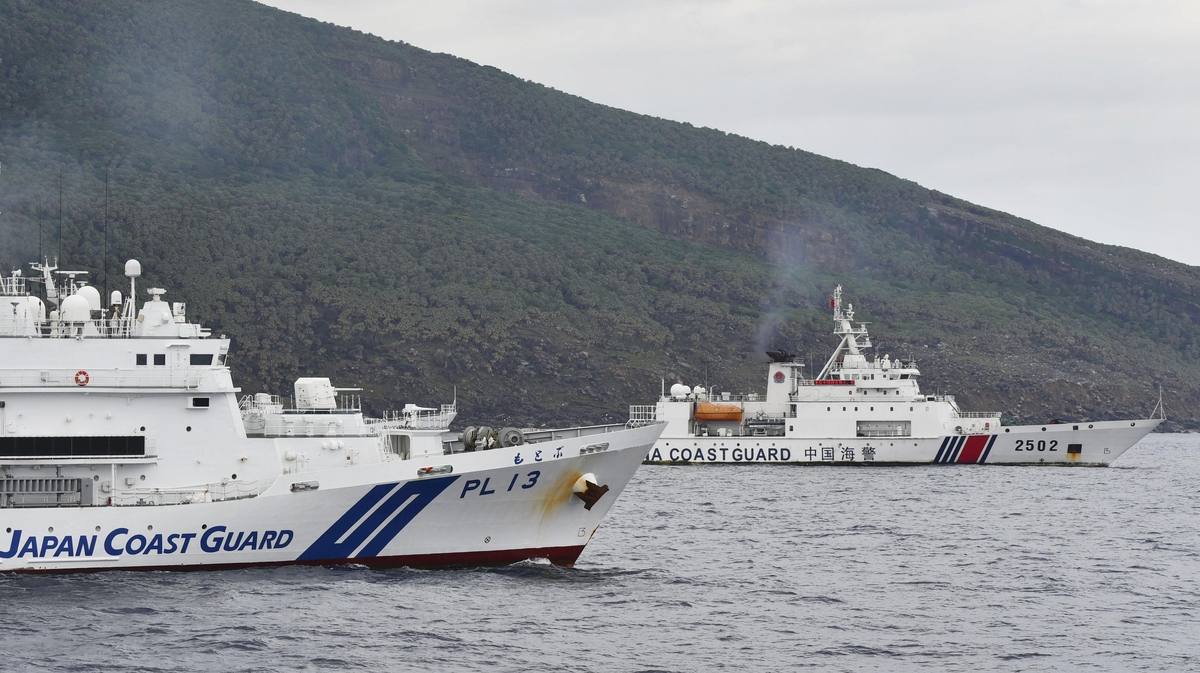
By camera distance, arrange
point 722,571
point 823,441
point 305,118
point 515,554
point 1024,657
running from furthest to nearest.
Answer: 1. point 305,118
2. point 823,441
3. point 722,571
4. point 515,554
5. point 1024,657

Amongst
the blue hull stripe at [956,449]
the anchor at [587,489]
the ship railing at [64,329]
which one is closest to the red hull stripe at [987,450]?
the blue hull stripe at [956,449]

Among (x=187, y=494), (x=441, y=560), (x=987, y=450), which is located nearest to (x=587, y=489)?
(x=441, y=560)

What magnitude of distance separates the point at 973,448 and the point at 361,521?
49.9m

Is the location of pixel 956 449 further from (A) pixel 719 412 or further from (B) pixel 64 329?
(B) pixel 64 329

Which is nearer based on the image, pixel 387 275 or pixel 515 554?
pixel 515 554

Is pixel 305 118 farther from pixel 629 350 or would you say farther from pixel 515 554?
pixel 515 554

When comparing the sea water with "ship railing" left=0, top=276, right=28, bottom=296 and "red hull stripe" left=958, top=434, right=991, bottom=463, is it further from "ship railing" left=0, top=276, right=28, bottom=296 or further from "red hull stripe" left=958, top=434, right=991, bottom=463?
"red hull stripe" left=958, top=434, right=991, bottom=463

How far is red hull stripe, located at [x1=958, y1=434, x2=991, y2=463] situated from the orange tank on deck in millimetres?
12280

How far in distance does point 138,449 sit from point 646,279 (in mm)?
136701

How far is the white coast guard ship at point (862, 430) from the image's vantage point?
71.9 m

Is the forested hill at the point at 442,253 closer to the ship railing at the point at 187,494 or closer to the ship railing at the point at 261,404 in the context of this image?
the ship railing at the point at 261,404

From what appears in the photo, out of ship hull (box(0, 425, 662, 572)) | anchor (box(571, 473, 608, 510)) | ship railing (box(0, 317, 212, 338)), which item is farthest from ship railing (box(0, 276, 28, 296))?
anchor (box(571, 473, 608, 510))

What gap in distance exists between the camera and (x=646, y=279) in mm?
165125

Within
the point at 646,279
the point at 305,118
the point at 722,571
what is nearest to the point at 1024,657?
→ the point at 722,571
